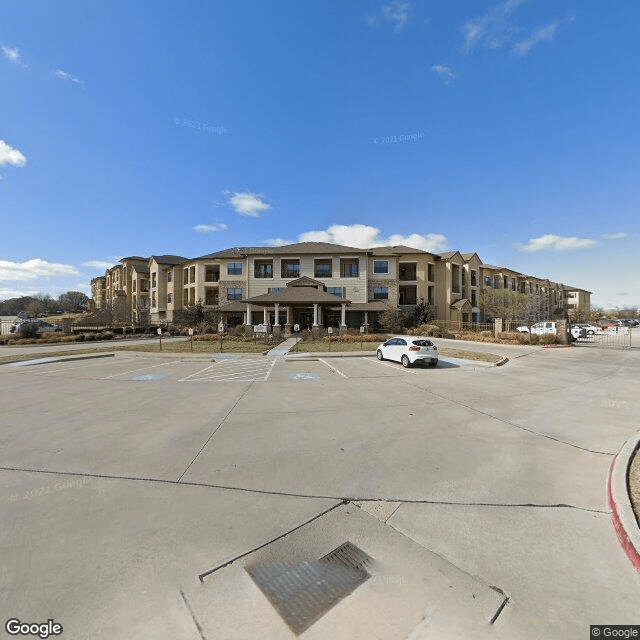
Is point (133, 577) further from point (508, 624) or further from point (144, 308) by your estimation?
point (144, 308)

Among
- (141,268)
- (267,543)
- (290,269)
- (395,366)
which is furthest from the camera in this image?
(141,268)

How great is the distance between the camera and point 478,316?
176 feet

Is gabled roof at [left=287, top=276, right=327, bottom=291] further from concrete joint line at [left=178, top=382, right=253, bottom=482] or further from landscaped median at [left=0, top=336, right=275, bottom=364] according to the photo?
concrete joint line at [left=178, top=382, right=253, bottom=482]

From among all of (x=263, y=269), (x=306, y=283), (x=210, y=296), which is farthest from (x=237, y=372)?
(x=210, y=296)

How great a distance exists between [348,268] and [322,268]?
363 centimetres

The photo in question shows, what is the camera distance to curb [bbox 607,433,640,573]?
3406mm

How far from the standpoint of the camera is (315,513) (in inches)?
163

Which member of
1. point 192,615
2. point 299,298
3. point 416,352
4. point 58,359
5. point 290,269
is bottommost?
point 58,359

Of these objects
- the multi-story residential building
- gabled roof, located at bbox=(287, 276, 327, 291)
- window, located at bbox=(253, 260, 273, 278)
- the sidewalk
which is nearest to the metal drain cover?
the sidewalk

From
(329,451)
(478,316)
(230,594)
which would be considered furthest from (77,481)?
(478,316)

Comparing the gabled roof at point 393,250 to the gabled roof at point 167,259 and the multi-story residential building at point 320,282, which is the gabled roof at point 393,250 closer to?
→ the multi-story residential building at point 320,282

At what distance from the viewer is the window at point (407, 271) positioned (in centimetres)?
4969

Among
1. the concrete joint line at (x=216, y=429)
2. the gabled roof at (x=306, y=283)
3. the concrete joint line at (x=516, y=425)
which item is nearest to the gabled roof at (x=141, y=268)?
the gabled roof at (x=306, y=283)

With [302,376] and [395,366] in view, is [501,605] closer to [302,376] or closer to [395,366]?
[302,376]
